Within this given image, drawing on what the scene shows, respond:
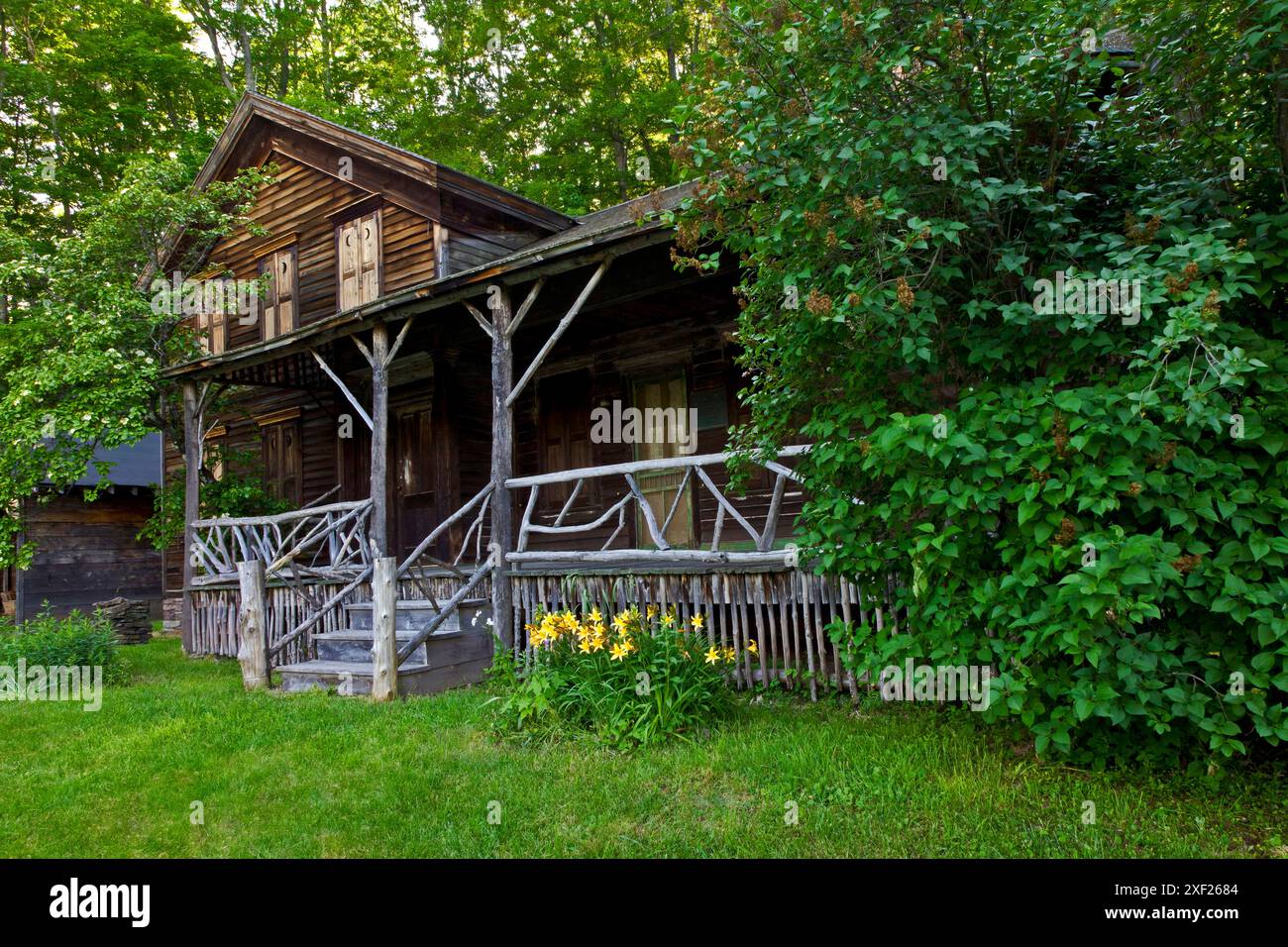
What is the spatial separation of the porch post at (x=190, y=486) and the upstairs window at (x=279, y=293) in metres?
3.06

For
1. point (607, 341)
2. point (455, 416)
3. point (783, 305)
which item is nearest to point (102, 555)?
point (455, 416)

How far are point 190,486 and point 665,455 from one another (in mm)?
6745

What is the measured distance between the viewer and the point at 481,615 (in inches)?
333

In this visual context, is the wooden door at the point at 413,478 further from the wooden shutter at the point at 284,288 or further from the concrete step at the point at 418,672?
the concrete step at the point at 418,672

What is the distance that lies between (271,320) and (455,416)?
4837mm

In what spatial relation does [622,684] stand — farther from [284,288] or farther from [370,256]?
[284,288]

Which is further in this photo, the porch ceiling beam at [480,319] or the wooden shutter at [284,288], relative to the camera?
the wooden shutter at [284,288]

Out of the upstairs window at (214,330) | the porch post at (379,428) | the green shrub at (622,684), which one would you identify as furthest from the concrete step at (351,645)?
the upstairs window at (214,330)

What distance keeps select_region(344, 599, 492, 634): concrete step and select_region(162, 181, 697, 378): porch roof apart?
306 cm

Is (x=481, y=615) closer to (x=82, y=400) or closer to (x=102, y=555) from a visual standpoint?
(x=82, y=400)

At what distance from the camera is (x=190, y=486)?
11.8 m

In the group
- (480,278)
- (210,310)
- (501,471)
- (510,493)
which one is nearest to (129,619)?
(210,310)

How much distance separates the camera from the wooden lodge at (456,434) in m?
7.27

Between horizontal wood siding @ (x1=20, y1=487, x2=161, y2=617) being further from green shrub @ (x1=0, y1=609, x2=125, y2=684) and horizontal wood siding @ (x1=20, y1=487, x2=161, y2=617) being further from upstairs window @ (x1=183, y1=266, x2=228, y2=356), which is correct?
green shrub @ (x1=0, y1=609, x2=125, y2=684)
